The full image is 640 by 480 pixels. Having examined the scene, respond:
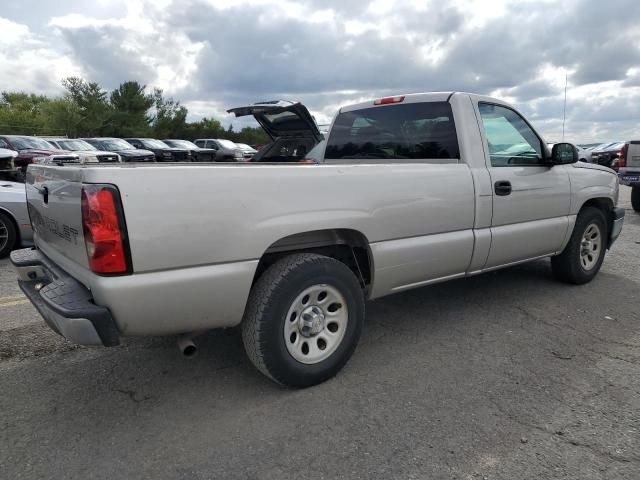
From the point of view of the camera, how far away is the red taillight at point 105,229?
2.33 metres

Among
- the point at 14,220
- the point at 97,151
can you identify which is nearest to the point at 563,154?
the point at 14,220

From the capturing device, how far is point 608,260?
247 inches

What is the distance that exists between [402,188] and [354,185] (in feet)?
1.29

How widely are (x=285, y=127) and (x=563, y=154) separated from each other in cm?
377

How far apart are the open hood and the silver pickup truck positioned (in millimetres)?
1979

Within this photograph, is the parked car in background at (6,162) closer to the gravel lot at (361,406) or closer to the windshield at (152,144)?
the gravel lot at (361,406)

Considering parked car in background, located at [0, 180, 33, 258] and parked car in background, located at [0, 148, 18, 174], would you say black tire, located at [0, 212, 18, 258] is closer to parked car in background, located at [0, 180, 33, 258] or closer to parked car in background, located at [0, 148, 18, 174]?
parked car in background, located at [0, 180, 33, 258]

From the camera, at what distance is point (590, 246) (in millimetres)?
5172

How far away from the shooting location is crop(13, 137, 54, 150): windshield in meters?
16.3

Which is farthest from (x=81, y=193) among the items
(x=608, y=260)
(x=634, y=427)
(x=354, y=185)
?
(x=608, y=260)

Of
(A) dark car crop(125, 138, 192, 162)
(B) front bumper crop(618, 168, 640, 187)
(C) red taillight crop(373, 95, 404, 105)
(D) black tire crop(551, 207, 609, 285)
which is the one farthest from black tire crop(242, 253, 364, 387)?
(A) dark car crop(125, 138, 192, 162)

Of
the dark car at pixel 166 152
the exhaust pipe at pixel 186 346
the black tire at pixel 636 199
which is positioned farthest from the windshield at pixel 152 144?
the exhaust pipe at pixel 186 346

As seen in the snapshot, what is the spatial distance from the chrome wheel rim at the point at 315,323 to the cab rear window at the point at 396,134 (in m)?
1.57

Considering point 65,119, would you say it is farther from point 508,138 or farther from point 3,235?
point 508,138
